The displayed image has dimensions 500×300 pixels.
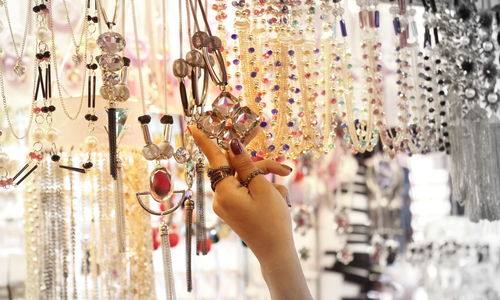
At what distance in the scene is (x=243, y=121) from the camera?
1241 mm

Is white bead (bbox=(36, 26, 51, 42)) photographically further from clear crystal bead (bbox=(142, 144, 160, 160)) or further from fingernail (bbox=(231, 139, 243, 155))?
fingernail (bbox=(231, 139, 243, 155))

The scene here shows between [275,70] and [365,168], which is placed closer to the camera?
[275,70]

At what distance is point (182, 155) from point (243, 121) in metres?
0.14

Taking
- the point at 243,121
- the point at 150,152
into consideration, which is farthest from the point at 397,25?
the point at 150,152

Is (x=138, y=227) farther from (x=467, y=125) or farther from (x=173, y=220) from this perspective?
(x=467, y=125)

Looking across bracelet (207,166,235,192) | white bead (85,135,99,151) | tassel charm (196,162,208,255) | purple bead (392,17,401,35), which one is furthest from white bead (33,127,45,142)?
purple bead (392,17,401,35)

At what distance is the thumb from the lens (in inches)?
A: 44.8

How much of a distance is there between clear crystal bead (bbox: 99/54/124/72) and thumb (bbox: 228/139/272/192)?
24 centimetres

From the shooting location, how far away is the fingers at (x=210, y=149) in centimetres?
115

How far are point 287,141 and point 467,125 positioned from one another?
610mm

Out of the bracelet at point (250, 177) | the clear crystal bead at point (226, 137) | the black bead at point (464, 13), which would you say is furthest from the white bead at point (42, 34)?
the black bead at point (464, 13)

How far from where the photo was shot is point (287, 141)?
5.43 feet

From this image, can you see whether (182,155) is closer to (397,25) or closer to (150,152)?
(150,152)

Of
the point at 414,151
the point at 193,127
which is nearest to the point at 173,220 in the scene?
the point at 414,151
